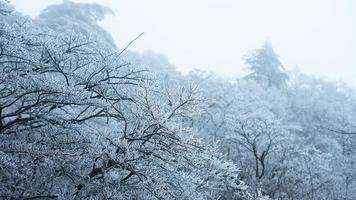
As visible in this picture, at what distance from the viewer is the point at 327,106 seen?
3061 centimetres

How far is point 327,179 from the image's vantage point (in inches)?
728

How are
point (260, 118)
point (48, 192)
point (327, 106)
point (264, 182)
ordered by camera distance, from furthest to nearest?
point (327, 106) → point (260, 118) → point (264, 182) → point (48, 192)

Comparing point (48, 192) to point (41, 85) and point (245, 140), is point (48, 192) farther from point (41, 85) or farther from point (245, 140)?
point (245, 140)

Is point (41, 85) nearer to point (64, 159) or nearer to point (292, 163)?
point (64, 159)

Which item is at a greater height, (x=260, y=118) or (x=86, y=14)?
(x=86, y=14)

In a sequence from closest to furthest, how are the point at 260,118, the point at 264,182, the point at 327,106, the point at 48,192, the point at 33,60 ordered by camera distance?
the point at 33,60 → the point at 48,192 → the point at 264,182 → the point at 260,118 → the point at 327,106

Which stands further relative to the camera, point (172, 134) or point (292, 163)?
point (292, 163)

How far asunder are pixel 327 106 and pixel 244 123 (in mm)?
14733

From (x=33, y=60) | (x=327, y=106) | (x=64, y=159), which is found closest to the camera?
(x=33, y=60)

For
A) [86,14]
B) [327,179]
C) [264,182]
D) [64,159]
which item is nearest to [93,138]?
[64,159]

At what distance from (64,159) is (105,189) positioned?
831mm

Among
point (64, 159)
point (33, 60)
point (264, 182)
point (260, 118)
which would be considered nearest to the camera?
point (33, 60)

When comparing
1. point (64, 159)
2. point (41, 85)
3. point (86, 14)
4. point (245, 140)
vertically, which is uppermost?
point (86, 14)

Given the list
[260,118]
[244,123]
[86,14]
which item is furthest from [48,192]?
[86,14]
